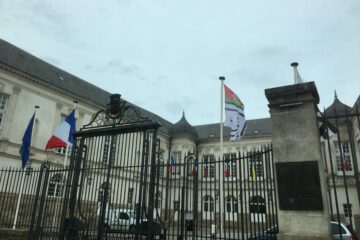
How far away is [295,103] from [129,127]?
4.01 m

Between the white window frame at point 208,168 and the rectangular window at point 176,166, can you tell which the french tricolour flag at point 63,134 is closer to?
the rectangular window at point 176,166

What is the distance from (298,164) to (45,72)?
2135 centimetres

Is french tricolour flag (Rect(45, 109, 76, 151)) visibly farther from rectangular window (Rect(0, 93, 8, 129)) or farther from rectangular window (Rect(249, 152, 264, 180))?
rectangular window (Rect(249, 152, 264, 180))

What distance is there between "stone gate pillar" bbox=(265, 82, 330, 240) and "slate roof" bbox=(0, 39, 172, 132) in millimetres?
15687

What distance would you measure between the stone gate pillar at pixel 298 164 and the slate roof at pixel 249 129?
2481cm

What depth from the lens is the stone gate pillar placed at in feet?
14.7

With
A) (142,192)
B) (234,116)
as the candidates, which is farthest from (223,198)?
(234,116)

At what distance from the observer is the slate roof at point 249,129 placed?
3042 centimetres

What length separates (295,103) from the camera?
5.07 meters

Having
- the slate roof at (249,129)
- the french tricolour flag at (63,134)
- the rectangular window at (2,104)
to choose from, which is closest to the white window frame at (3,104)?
the rectangular window at (2,104)

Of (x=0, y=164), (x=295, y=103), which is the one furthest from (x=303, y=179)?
(x=0, y=164)

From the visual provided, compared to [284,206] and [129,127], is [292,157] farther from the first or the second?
[129,127]

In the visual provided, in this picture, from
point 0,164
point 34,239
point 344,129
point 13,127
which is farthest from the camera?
point 344,129

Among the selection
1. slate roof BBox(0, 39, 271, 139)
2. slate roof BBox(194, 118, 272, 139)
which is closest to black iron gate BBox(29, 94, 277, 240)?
slate roof BBox(0, 39, 271, 139)
